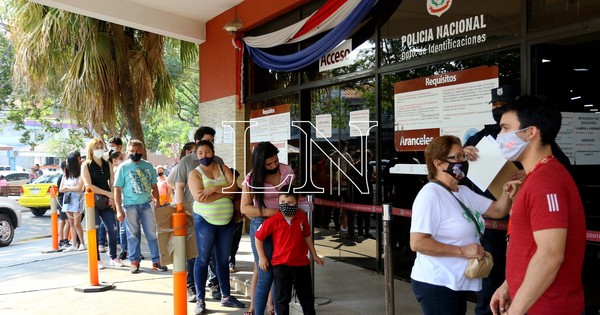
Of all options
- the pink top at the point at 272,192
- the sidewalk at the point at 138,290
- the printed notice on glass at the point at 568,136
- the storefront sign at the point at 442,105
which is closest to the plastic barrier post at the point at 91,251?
the sidewalk at the point at 138,290

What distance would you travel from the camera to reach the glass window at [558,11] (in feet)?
13.6

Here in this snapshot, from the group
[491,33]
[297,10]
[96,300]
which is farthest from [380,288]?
[297,10]

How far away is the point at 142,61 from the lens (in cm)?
1112

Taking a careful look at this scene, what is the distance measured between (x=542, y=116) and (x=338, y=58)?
16.9 ft

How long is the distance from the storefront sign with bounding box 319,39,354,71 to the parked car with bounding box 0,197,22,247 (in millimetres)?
7672

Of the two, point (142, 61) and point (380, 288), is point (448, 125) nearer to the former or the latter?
point (380, 288)

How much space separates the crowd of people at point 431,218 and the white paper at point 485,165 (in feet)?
0.16

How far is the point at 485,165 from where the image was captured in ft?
10.0

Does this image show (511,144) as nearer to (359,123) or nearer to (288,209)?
(288,209)

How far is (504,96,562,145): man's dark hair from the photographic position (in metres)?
2.29

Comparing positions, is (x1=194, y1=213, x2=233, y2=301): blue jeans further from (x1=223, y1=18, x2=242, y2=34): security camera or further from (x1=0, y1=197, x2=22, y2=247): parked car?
(x1=0, y1=197, x2=22, y2=247): parked car

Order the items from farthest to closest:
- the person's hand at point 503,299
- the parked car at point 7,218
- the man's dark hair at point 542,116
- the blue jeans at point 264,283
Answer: the parked car at point 7,218 < the blue jeans at point 264,283 < the person's hand at point 503,299 < the man's dark hair at point 542,116

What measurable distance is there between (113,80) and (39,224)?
7.23m

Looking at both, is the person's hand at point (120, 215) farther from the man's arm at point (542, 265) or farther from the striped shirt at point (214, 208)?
the man's arm at point (542, 265)
